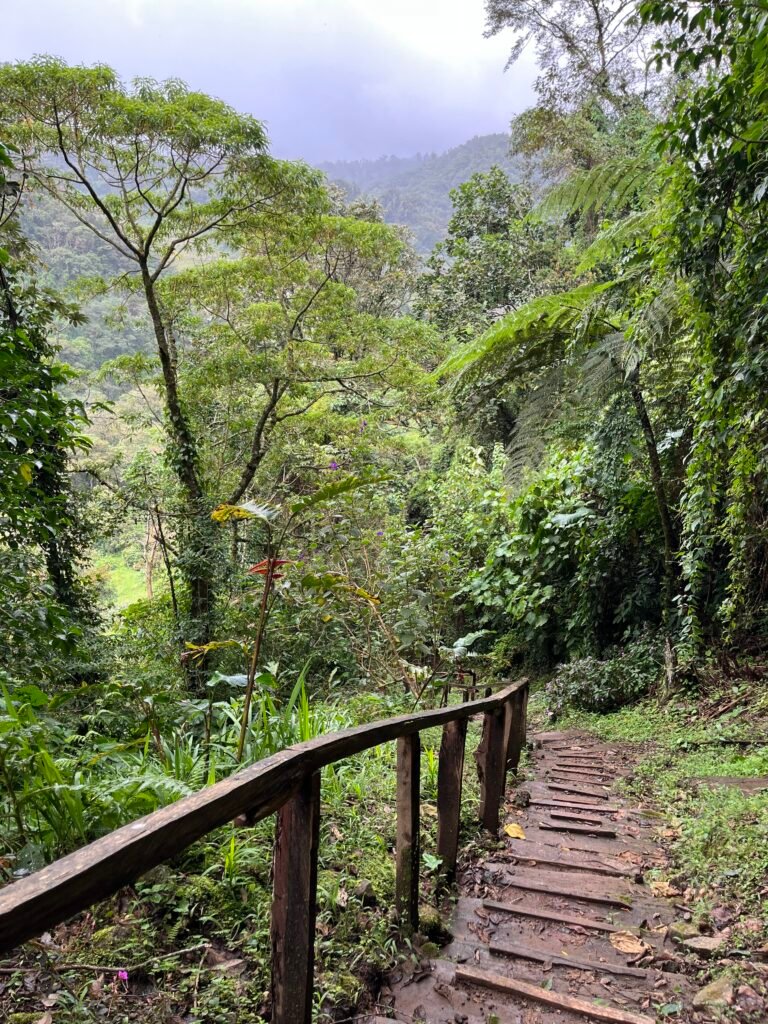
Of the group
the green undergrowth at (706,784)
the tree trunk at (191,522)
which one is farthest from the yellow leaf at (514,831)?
the tree trunk at (191,522)

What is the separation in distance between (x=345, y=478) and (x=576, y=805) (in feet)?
7.95

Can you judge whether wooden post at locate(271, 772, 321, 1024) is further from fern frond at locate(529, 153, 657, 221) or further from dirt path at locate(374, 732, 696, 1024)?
fern frond at locate(529, 153, 657, 221)

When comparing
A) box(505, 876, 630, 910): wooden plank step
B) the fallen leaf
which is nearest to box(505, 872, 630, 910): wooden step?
box(505, 876, 630, 910): wooden plank step

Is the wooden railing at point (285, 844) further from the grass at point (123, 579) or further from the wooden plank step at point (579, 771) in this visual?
the grass at point (123, 579)

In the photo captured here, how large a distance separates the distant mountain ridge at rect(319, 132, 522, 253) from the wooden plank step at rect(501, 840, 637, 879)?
4042cm

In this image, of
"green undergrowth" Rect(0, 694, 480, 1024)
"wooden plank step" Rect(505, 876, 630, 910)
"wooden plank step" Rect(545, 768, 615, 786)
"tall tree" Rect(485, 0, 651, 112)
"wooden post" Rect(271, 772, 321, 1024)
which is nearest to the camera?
"wooden post" Rect(271, 772, 321, 1024)

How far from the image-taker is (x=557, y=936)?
7.04ft

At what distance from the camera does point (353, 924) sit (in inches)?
77.4

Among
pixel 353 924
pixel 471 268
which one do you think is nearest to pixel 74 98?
pixel 353 924

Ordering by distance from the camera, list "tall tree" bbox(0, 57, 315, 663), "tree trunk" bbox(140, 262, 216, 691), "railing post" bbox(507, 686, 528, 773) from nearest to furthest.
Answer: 1. "railing post" bbox(507, 686, 528, 773)
2. "tall tree" bbox(0, 57, 315, 663)
3. "tree trunk" bbox(140, 262, 216, 691)

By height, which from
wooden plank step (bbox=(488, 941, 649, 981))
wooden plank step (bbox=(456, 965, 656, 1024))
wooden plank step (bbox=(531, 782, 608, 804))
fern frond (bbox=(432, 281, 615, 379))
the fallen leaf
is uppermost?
fern frond (bbox=(432, 281, 615, 379))

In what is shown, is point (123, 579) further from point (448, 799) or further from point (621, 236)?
point (448, 799)

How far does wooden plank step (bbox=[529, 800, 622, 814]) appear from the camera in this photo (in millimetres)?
3508

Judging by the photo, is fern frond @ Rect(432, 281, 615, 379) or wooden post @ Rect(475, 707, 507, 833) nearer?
wooden post @ Rect(475, 707, 507, 833)
